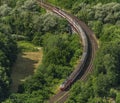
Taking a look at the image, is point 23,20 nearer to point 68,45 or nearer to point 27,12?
point 27,12

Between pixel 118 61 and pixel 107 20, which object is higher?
pixel 107 20

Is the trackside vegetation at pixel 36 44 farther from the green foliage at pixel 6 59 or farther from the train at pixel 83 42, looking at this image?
the train at pixel 83 42

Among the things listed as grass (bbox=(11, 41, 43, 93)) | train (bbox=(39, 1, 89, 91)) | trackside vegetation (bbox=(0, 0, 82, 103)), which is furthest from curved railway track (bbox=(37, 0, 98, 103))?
grass (bbox=(11, 41, 43, 93))

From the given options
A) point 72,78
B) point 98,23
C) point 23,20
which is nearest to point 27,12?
point 23,20

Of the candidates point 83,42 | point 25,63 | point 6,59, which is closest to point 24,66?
point 25,63

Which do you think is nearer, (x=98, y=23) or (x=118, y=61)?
(x=118, y=61)

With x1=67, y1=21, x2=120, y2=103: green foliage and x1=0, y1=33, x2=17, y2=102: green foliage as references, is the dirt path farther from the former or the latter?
x1=67, y1=21, x2=120, y2=103: green foliage

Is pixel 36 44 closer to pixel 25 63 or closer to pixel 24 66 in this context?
pixel 25 63
